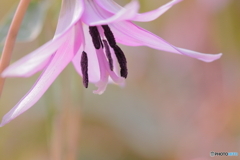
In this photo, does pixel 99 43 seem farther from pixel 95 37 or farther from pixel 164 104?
pixel 164 104

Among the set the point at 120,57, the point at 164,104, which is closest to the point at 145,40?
the point at 120,57

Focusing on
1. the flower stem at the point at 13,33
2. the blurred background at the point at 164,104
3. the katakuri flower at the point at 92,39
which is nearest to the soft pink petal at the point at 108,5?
the katakuri flower at the point at 92,39

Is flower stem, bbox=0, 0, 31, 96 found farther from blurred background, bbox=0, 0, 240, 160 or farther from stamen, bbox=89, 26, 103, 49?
blurred background, bbox=0, 0, 240, 160

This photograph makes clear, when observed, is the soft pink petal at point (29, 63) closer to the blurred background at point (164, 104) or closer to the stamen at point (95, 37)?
the stamen at point (95, 37)

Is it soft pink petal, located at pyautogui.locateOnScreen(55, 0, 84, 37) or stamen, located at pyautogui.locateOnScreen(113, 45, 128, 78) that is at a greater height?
soft pink petal, located at pyautogui.locateOnScreen(55, 0, 84, 37)

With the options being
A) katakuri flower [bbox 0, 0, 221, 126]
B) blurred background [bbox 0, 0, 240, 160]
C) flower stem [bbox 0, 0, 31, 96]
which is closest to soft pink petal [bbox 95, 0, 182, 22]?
katakuri flower [bbox 0, 0, 221, 126]
